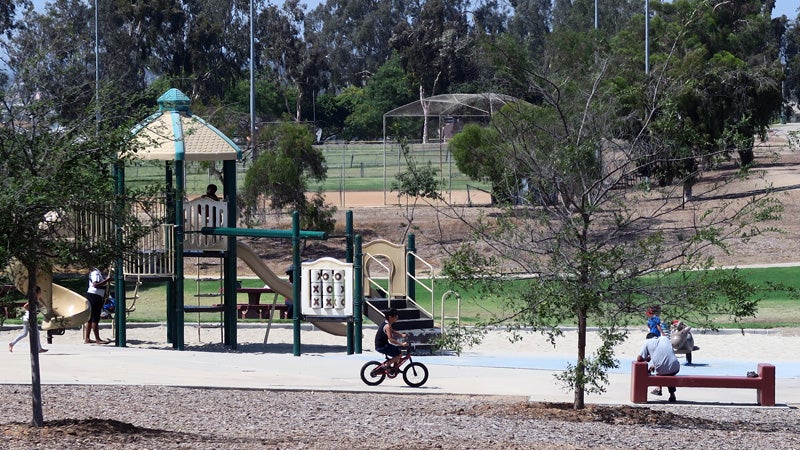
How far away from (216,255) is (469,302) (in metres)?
9.19

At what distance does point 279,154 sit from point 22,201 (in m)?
32.2

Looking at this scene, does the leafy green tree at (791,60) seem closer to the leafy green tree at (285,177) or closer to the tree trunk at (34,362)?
the leafy green tree at (285,177)

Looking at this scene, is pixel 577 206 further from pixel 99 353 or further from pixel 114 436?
pixel 99 353

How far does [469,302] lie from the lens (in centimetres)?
3066

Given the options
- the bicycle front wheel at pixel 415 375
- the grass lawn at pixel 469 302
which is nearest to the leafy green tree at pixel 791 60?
the grass lawn at pixel 469 302

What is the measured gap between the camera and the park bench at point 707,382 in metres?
15.7

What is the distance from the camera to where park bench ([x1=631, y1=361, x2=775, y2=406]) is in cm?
1566

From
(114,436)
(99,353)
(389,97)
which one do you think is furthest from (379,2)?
(114,436)

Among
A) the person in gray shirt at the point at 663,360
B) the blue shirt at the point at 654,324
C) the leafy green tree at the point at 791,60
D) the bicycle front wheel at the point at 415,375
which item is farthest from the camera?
the leafy green tree at the point at 791,60

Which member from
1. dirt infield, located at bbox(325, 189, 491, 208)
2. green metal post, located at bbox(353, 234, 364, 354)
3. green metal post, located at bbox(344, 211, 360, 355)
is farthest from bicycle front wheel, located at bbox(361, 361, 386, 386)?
dirt infield, located at bbox(325, 189, 491, 208)

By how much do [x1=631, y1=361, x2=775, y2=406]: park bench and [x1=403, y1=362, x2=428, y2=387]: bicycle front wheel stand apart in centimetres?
295

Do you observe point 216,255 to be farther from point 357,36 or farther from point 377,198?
point 357,36

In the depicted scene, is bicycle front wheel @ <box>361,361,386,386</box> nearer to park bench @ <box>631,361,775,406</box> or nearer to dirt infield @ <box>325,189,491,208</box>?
park bench @ <box>631,361,775,406</box>

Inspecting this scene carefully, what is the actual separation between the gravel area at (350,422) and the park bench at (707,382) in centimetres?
30
